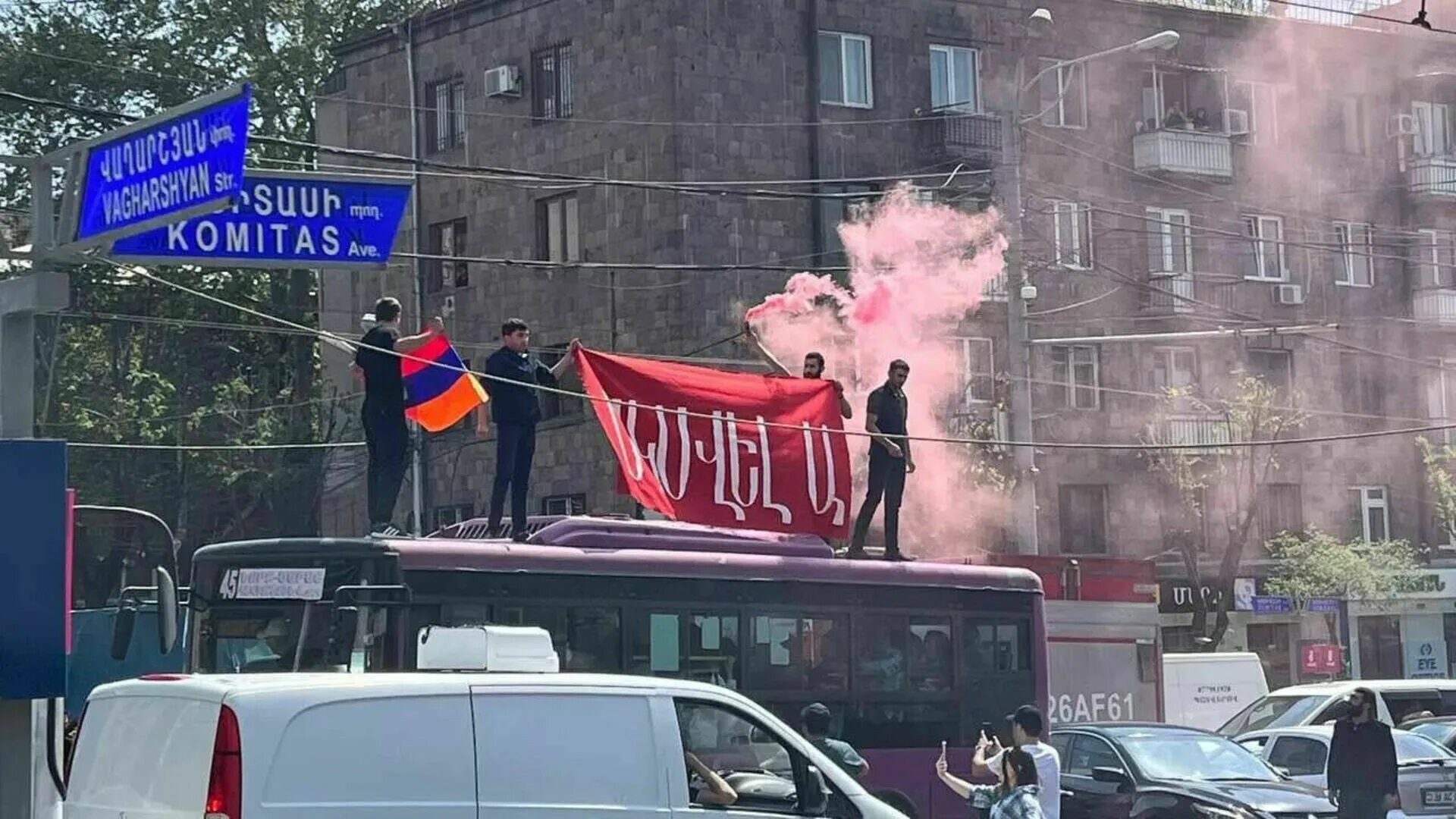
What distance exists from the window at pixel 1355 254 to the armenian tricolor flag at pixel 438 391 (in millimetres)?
29949

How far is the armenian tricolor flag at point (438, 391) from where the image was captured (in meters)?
18.0

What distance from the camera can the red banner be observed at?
17.8 metres

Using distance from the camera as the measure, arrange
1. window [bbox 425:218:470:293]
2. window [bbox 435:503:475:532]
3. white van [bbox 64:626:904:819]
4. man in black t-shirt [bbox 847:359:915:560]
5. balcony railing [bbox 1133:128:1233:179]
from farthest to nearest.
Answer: balcony railing [bbox 1133:128:1233:179] < window [bbox 425:218:470:293] < window [bbox 435:503:475:532] < man in black t-shirt [bbox 847:359:915:560] < white van [bbox 64:626:904:819]

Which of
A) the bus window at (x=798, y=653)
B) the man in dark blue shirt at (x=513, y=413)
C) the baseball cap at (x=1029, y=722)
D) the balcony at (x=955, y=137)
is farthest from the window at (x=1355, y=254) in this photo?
the baseball cap at (x=1029, y=722)

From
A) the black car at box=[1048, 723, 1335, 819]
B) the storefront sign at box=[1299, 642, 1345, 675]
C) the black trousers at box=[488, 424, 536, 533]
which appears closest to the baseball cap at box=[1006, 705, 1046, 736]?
the black car at box=[1048, 723, 1335, 819]

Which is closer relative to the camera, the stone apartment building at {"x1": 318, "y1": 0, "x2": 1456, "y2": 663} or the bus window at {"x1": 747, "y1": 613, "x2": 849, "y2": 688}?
the bus window at {"x1": 747, "y1": 613, "x2": 849, "y2": 688}

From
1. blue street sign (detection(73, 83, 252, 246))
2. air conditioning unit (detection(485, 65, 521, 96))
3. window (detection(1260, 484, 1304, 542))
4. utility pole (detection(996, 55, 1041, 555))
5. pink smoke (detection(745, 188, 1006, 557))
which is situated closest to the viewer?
blue street sign (detection(73, 83, 252, 246))

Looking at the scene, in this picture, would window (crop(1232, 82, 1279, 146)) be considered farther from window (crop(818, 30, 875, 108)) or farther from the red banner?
the red banner

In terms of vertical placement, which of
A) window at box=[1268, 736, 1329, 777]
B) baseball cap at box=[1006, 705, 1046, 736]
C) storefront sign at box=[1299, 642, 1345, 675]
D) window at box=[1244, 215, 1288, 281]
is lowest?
storefront sign at box=[1299, 642, 1345, 675]

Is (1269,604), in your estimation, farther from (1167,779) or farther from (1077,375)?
(1167,779)

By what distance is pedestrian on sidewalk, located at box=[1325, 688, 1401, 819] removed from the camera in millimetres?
17125

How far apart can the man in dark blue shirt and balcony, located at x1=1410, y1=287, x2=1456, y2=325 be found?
3307cm

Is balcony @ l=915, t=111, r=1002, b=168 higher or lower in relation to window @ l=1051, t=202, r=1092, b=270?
higher

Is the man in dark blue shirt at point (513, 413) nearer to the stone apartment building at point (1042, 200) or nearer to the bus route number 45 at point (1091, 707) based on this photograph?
the bus route number 45 at point (1091, 707)
